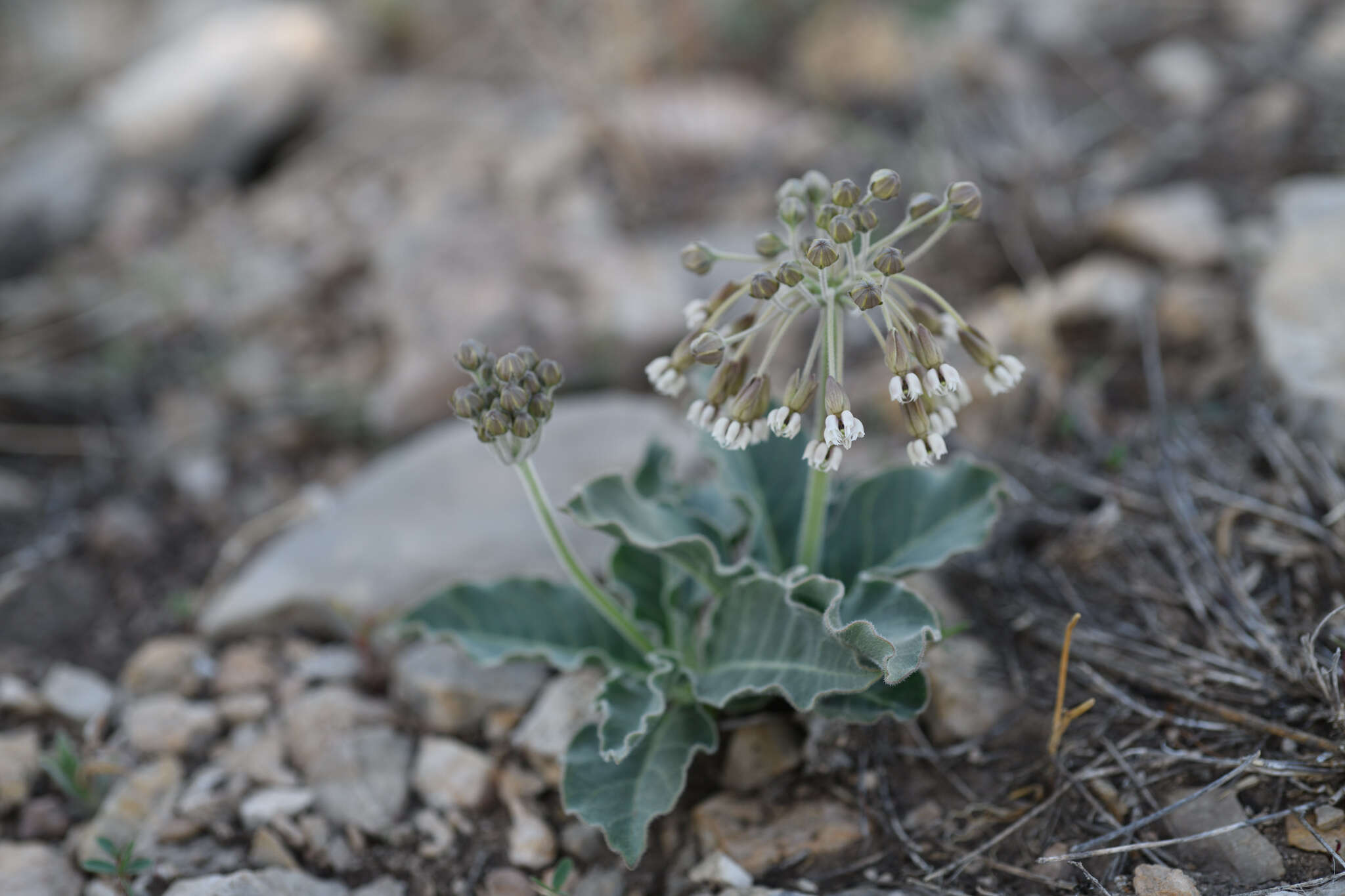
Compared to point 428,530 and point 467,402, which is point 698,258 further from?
point 428,530

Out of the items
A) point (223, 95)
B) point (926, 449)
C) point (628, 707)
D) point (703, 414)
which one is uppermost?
point (223, 95)

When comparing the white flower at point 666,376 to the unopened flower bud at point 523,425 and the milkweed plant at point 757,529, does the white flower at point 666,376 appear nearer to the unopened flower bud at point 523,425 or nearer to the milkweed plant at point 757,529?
the milkweed plant at point 757,529

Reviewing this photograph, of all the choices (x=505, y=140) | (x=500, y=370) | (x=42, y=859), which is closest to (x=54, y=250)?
(x=505, y=140)

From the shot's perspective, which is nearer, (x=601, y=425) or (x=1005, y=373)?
(x=1005, y=373)

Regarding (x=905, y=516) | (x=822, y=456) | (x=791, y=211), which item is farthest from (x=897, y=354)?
(x=905, y=516)

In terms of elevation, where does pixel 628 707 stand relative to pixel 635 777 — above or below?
above

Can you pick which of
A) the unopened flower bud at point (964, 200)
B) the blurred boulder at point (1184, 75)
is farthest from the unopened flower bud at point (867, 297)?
the blurred boulder at point (1184, 75)

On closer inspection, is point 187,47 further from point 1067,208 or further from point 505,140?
point 1067,208

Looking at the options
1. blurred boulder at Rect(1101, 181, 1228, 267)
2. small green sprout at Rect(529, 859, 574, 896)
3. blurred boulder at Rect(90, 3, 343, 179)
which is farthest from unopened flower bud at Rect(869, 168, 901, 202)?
blurred boulder at Rect(90, 3, 343, 179)
